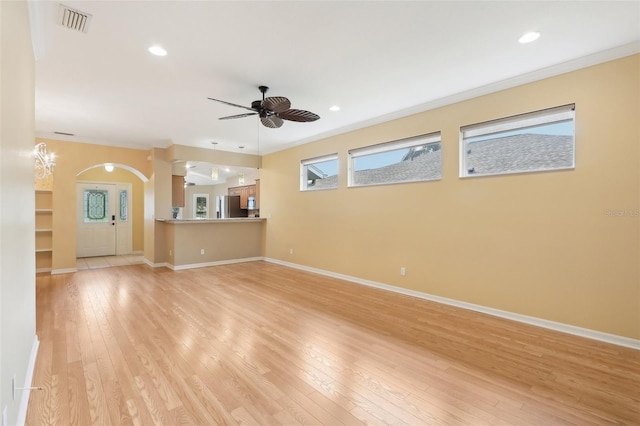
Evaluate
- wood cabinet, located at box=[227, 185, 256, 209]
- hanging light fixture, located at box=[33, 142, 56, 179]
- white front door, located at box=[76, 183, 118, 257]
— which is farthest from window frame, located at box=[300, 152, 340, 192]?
white front door, located at box=[76, 183, 118, 257]

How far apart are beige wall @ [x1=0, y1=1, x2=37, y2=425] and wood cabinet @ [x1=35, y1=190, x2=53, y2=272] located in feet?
16.7

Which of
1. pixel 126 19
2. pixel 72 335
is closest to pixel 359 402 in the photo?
pixel 72 335

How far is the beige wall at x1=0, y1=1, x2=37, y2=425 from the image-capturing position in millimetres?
1327

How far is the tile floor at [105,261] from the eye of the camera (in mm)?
6668

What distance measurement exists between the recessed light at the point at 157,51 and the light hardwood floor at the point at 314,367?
2808 mm

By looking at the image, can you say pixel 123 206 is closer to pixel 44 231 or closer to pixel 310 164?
pixel 44 231

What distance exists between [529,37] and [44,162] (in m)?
7.58

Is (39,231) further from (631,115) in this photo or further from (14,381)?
(631,115)

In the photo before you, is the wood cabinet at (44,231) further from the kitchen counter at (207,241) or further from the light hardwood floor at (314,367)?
the light hardwood floor at (314,367)

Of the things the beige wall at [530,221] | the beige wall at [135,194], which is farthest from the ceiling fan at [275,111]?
the beige wall at [135,194]

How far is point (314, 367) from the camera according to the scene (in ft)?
7.73

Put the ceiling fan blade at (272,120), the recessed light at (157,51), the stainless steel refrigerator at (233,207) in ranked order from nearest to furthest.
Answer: the recessed light at (157,51), the ceiling fan blade at (272,120), the stainless steel refrigerator at (233,207)

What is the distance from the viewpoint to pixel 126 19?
237 centimetres

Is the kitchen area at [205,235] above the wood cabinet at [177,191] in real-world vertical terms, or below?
below
